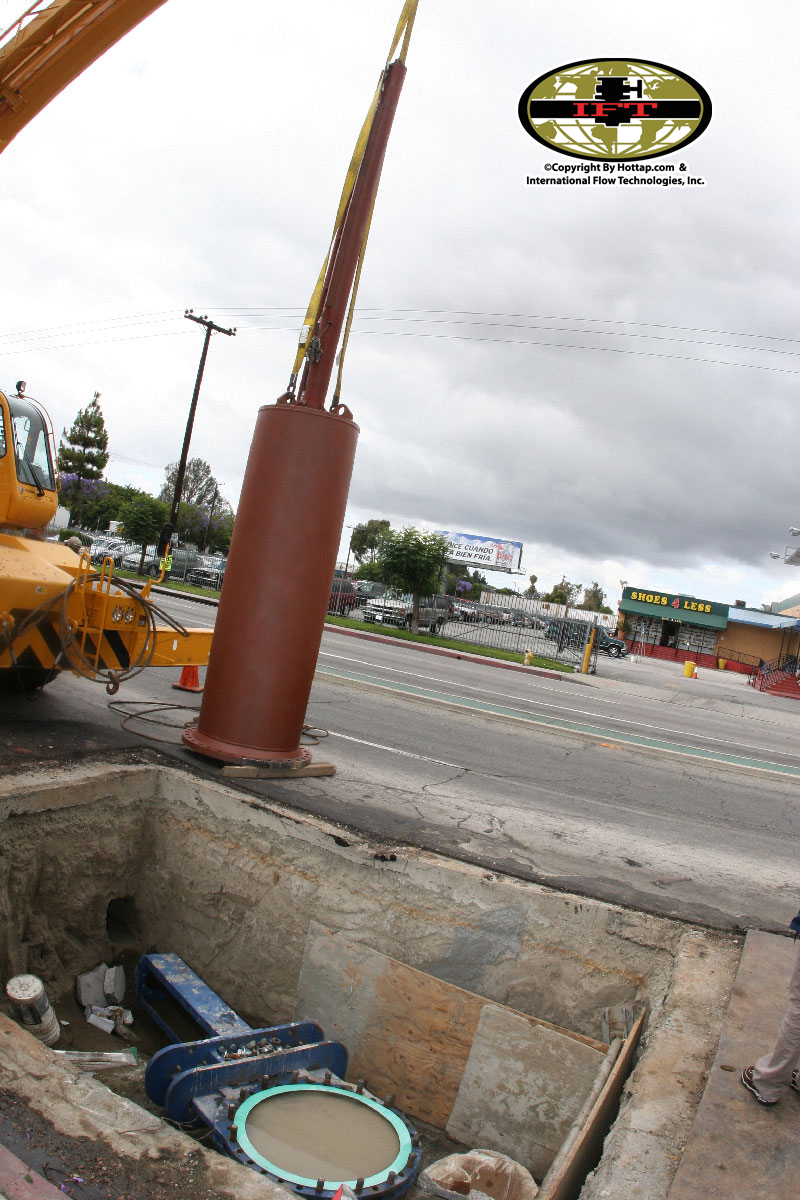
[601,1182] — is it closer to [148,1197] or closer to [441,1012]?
[148,1197]

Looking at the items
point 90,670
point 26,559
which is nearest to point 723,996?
point 90,670

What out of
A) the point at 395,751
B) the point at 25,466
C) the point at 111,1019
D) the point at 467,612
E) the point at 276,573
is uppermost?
the point at 25,466

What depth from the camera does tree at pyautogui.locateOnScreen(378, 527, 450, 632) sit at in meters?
31.3

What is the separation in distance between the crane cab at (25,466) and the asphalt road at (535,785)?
1.68 m

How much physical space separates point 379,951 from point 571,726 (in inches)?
334

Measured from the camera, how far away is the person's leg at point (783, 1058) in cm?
305

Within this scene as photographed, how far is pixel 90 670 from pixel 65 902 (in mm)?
1623

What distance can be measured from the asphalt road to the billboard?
198 feet

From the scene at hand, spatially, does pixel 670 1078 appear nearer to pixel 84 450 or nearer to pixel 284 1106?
pixel 284 1106

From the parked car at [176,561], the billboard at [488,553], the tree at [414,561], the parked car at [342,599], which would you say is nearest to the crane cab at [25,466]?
the tree at [414,561]

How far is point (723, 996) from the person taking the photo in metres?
4.13

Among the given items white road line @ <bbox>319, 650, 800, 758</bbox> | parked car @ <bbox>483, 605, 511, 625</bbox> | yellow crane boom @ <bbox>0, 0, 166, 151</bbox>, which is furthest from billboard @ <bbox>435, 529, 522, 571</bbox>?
yellow crane boom @ <bbox>0, 0, 166, 151</bbox>

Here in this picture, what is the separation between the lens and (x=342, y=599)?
121 feet

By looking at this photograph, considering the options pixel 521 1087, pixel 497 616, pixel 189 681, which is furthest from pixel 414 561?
pixel 521 1087
